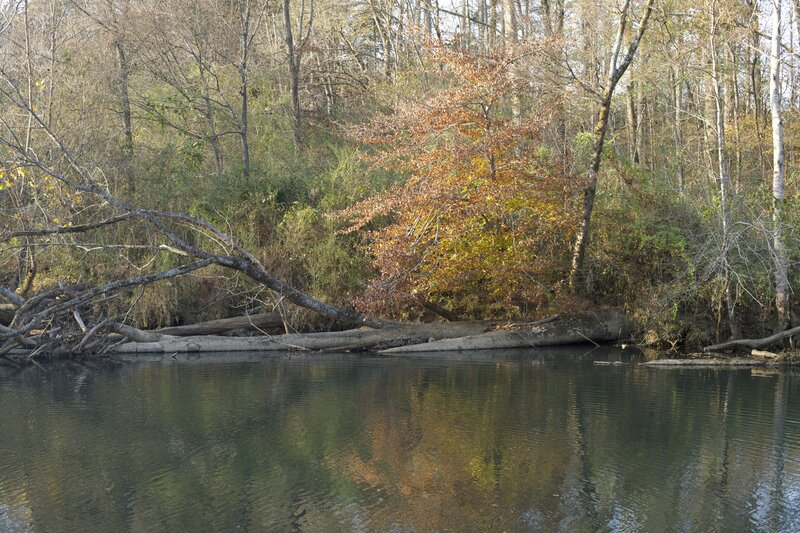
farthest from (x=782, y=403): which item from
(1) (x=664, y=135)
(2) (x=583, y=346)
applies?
(1) (x=664, y=135)

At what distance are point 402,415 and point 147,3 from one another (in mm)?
16771

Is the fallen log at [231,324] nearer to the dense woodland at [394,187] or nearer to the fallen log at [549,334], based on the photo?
the dense woodland at [394,187]

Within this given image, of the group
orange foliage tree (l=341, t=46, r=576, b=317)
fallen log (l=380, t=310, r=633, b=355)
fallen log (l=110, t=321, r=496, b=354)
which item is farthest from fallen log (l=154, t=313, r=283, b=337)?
fallen log (l=380, t=310, r=633, b=355)

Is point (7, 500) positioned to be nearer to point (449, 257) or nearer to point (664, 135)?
point (449, 257)

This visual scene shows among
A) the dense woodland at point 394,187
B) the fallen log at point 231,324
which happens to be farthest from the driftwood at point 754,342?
the fallen log at point 231,324

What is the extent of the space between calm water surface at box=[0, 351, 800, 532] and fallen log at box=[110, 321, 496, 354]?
7.98ft

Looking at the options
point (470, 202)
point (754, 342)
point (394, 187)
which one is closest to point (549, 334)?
point (470, 202)

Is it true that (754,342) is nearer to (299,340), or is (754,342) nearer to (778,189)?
(778,189)

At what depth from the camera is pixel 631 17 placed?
1955cm

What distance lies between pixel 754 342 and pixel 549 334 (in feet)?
13.0

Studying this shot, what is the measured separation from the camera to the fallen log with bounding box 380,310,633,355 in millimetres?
17328

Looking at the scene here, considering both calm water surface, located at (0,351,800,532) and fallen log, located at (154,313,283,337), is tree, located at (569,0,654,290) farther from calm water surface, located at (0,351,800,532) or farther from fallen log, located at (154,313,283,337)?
fallen log, located at (154,313,283,337)

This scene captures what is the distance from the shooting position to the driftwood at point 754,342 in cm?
1475

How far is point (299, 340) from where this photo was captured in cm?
1747
